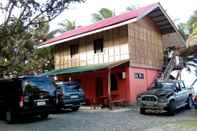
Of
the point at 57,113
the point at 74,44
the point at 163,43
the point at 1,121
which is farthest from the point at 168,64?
the point at 1,121

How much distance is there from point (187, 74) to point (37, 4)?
16465mm

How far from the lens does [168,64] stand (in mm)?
24688

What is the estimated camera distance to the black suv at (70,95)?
17.1 m

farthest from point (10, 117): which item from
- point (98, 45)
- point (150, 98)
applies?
point (98, 45)

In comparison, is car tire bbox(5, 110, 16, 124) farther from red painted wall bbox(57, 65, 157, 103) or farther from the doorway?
the doorway

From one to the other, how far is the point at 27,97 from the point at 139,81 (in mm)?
11609

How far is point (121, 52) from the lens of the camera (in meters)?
22.0

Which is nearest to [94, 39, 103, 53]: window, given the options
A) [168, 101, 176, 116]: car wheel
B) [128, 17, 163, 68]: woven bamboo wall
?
[128, 17, 163, 68]: woven bamboo wall

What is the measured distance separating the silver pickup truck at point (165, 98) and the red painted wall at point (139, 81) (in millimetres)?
4443

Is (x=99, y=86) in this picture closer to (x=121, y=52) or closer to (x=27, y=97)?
(x=121, y=52)

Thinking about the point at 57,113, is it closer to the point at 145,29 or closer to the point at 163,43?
the point at 145,29

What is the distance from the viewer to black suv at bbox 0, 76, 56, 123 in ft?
42.1

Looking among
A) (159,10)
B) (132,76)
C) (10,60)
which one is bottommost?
(132,76)

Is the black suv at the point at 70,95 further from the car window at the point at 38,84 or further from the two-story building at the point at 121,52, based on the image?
the car window at the point at 38,84
